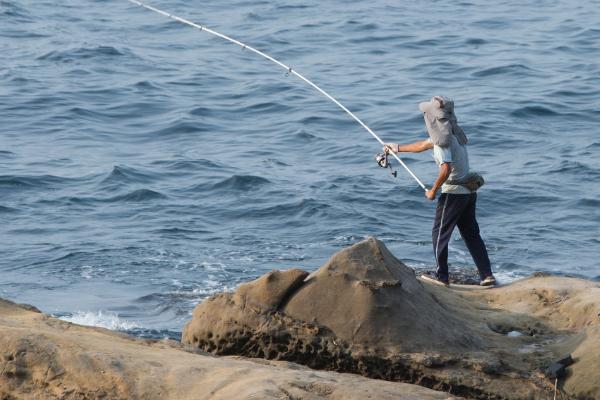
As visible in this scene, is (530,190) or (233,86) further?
(233,86)

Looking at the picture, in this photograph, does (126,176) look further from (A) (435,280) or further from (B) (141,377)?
(B) (141,377)

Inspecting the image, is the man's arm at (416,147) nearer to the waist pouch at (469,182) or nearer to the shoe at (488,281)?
the waist pouch at (469,182)

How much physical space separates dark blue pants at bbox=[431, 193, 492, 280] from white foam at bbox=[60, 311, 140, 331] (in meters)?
2.39

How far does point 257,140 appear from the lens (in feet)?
52.2

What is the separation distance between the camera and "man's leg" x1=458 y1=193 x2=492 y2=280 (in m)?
8.45

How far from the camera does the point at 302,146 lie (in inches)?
616

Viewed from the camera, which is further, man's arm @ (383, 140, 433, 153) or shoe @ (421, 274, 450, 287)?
man's arm @ (383, 140, 433, 153)

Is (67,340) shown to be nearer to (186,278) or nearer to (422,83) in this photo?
(186,278)

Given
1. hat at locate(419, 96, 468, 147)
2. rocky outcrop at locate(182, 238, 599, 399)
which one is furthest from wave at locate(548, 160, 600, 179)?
rocky outcrop at locate(182, 238, 599, 399)

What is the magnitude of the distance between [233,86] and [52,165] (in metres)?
4.72

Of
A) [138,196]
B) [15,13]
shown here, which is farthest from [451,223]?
[15,13]

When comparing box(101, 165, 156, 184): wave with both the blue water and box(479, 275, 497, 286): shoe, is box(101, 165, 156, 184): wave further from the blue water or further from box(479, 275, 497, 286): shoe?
box(479, 275, 497, 286): shoe

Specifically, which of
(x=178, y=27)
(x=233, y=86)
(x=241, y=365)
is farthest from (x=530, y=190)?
(x=178, y=27)

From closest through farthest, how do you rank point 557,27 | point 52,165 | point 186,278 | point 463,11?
point 186,278 → point 52,165 → point 557,27 → point 463,11
